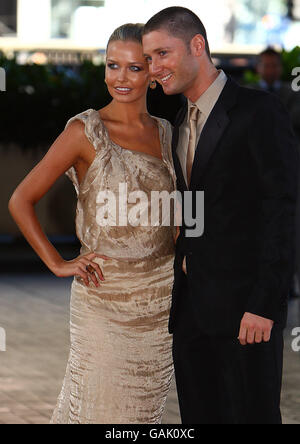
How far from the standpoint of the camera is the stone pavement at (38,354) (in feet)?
21.0

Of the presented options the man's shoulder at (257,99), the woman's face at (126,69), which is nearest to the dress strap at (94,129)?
the woman's face at (126,69)

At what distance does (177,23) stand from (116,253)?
3.24 feet

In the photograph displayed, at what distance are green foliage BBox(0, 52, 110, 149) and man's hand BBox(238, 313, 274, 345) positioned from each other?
389 inches

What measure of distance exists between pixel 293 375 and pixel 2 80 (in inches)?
276

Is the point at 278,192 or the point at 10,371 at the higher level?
the point at 278,192

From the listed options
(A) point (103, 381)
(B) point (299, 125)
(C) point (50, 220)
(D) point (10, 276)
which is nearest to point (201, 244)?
(A) point (103, 381)

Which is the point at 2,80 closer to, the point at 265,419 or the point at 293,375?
the point at 293,375

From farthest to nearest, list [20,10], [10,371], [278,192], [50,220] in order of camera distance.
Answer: [20,10] < [50,220] < [10,371] < [278,192]

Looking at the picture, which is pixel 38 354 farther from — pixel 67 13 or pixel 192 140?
pixel 67 13

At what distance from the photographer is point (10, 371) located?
24.2 ft

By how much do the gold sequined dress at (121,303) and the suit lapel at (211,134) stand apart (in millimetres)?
476

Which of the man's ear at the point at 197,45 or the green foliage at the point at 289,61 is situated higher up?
the green foliage at the point at 289,61

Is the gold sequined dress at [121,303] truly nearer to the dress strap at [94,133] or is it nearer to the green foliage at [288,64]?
the dress strap at [94,133]

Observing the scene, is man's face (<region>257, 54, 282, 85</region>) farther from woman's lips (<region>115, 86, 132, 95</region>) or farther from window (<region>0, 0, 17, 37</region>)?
window (<region>0, 0, 17, 37</region>)
